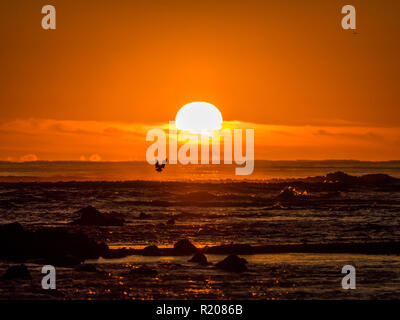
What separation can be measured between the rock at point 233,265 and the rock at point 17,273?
28.8ft

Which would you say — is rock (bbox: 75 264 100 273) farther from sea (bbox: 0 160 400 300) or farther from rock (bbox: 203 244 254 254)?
rock (bbox: 203 244 254 254)

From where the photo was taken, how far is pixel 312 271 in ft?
89.0

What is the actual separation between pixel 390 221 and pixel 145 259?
27127 millimetres

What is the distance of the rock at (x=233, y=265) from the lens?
89.0ft

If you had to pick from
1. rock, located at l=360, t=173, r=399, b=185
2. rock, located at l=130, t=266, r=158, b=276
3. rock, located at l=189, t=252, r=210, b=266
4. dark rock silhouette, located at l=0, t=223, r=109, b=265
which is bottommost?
rock, located at l=130, t=266, r=158, b=276

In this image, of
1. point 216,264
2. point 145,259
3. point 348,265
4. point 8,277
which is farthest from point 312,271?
point 8,277

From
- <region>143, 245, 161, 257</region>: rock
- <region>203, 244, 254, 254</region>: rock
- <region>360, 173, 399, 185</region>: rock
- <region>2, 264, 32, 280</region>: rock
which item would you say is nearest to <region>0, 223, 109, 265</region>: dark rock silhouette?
<region>143, 245, 161, 257</region>: rock

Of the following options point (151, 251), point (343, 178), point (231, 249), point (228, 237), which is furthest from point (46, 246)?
point (343, 178)

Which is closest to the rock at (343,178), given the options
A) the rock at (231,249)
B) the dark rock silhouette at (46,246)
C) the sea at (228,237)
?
the sea at (228,237)

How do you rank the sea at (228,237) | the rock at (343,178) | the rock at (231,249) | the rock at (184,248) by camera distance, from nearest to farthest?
the sea at (228,237) < the rock at (184,248) < the rock at (231,249) < the rock at (343,178)

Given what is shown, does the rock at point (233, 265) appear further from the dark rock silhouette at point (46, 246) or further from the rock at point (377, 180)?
the rock at point (377, 180)

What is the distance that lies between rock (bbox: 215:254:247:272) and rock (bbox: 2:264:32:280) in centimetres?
877

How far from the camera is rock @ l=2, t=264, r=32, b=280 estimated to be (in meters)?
24.5
